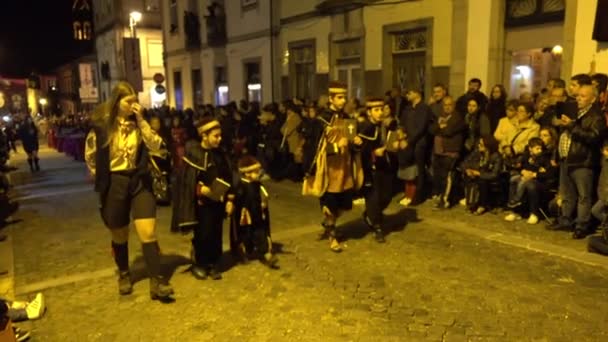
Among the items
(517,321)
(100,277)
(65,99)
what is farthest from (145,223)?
(65,99)

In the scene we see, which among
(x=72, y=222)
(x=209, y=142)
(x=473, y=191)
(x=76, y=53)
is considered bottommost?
(x=72, y=222)

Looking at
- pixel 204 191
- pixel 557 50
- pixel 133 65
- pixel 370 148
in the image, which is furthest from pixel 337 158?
pixel 133 65

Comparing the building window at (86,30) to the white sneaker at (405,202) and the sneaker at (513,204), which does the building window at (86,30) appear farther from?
the sneaker at (513,204)

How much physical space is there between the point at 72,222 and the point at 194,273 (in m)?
3.94

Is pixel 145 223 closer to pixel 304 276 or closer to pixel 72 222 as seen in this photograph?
pixel 304 276

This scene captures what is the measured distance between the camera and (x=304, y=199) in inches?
383

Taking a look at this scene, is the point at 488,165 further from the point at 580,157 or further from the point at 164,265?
the point at 164,265

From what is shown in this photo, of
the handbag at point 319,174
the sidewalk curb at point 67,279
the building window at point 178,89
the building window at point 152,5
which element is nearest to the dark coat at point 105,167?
the sidewalk curb at point 67,279

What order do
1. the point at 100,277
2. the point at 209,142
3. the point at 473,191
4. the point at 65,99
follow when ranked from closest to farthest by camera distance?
the point at 209,142, the point at 100,277, the point at 473,191, the point at 65,99

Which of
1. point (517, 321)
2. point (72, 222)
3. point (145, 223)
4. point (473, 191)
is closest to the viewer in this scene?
point (517, 321)

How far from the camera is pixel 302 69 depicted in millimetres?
16406

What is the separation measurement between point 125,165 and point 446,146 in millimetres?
5128

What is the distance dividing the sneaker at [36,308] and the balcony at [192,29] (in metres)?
18.6

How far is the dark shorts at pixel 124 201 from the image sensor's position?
16.2 feet
